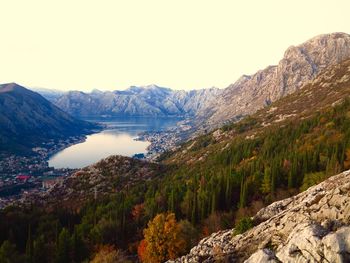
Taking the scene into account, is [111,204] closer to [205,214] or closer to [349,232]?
[205,214]

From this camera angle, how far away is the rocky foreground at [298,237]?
2478 centimetres

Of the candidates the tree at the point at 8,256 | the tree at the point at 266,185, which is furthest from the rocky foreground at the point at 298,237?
the tree at the point at 8,256

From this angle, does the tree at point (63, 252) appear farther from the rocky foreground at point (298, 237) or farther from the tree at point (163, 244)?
the rocky foreground at point (298, 237)

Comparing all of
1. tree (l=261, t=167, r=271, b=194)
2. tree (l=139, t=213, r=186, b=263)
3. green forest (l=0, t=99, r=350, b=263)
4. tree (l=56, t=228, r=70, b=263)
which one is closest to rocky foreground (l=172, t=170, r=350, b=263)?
green forest (l=0, t=99, r=350, b=263)

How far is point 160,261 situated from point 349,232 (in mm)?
35722

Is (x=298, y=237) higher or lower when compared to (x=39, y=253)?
higher

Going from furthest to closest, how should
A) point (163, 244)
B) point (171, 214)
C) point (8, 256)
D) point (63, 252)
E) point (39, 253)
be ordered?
point (39, 253) → point (8, 256) → point (63, 252) → point (171, 214) → point (163, 244)

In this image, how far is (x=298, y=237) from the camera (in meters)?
27.2

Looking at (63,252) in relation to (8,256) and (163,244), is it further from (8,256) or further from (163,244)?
(163,244)

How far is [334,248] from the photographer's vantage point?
945 inches

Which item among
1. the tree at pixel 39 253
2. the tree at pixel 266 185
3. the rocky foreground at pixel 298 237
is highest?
the rocky foreground at pixel 298 237

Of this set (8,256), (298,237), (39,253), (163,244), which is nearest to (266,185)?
(163,244)

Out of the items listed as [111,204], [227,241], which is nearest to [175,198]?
[111,204]

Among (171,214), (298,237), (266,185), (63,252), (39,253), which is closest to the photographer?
(298,237)
